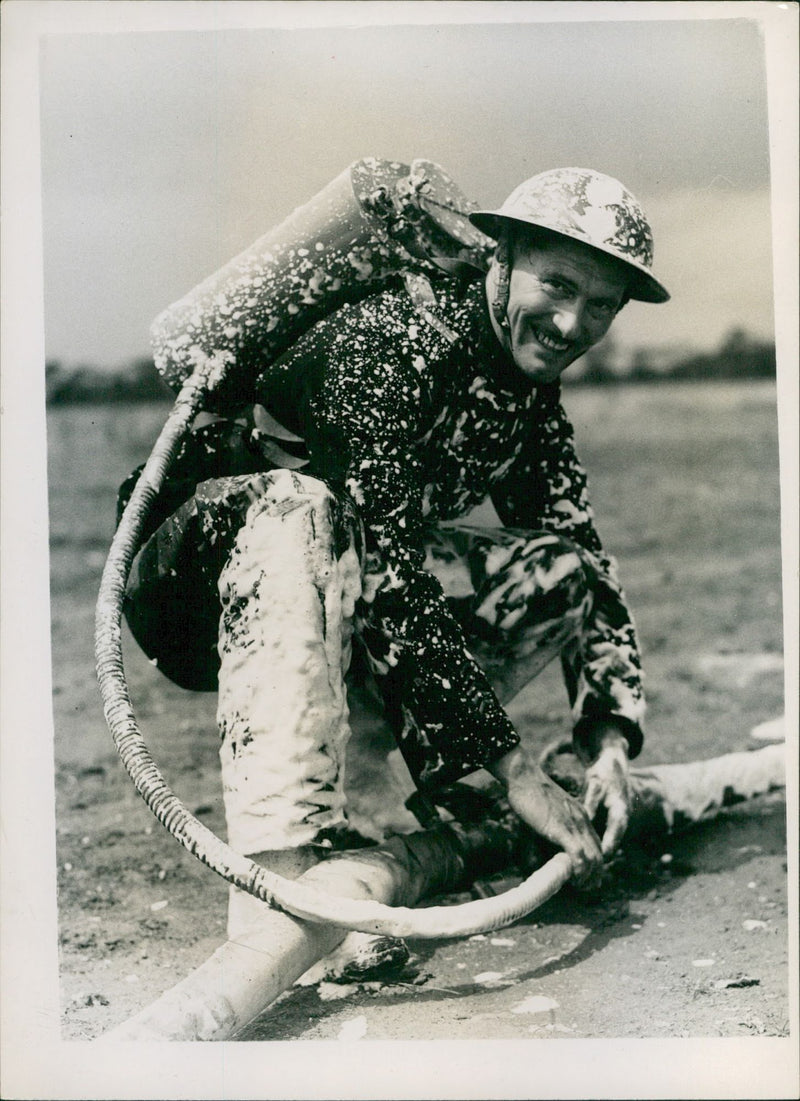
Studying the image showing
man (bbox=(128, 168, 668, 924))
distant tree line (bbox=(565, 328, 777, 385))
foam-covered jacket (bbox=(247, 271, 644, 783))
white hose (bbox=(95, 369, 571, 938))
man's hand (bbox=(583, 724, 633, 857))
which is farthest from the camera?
distant tree line (bbox=(565, 328, 777, 385))

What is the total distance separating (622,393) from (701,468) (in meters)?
0.85

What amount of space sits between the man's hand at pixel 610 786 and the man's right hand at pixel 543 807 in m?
0.19

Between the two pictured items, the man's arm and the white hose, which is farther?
the man's arm

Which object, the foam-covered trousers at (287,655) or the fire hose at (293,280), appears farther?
the fire hose at (293,280)

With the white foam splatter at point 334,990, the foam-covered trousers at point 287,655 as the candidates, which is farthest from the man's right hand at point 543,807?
the white foam splatter at point 334,990

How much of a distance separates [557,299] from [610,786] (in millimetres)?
1089

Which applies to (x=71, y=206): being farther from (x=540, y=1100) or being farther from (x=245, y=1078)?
(x=540, y=1100)

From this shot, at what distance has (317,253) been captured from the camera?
2654mm

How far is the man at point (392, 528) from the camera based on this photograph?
2.37 m

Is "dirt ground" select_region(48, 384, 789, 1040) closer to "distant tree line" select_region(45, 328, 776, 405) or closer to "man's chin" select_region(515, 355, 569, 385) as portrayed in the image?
"distant tree line" select_region(45, 328, 776, 405)

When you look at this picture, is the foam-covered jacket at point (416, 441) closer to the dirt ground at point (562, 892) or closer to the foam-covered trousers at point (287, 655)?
the foam-covered trousers at point (287, 655)

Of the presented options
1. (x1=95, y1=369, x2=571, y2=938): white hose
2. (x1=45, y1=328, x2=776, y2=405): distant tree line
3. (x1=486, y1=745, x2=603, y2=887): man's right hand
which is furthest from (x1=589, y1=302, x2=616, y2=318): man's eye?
(x1=95, y1=369, x2=571, y2=938): white hose

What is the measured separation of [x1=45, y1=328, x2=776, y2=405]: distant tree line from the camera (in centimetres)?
306

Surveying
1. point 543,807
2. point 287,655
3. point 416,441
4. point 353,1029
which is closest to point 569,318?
point 416,441
